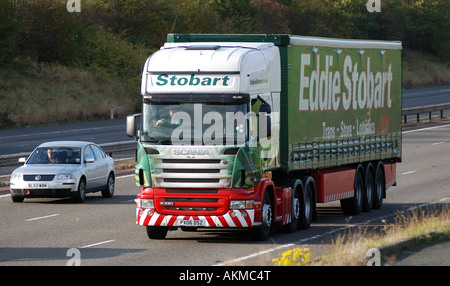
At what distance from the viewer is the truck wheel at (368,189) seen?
2320cm

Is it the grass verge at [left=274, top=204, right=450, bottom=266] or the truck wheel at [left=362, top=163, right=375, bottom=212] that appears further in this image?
the truck wheel at [left=362, top=163, right=375, bottom=212]

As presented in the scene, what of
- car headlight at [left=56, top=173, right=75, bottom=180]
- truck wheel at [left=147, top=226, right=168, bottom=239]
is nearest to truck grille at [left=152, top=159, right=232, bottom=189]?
truck wheel at [left=147, top=226, right=168, bottom=239]

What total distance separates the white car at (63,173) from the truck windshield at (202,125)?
7.50 meters

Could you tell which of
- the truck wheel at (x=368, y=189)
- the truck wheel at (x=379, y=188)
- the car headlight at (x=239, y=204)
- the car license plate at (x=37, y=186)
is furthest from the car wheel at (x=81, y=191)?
the car headlight at (x=239, y=204)

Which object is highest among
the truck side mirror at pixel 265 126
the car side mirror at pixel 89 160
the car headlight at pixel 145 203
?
the truck side mirror at pixel 265 126

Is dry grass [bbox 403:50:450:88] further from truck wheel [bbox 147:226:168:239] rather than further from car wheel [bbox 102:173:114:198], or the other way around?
truck wheel [bbox 147:226:168:239]

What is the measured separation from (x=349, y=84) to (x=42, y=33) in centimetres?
4088

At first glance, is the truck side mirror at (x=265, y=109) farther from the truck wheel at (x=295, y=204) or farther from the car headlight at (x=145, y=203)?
the car headlight at (x=145, y=203)

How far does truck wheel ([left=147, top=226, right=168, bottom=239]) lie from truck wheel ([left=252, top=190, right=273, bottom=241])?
5.55 ft

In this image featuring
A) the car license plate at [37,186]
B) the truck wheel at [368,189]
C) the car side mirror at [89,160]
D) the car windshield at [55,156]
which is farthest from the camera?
the car side mirror at [89,160]

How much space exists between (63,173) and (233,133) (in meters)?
8.28

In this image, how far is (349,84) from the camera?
71.7ft

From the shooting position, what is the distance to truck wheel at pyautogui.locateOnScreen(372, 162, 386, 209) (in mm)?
23734
